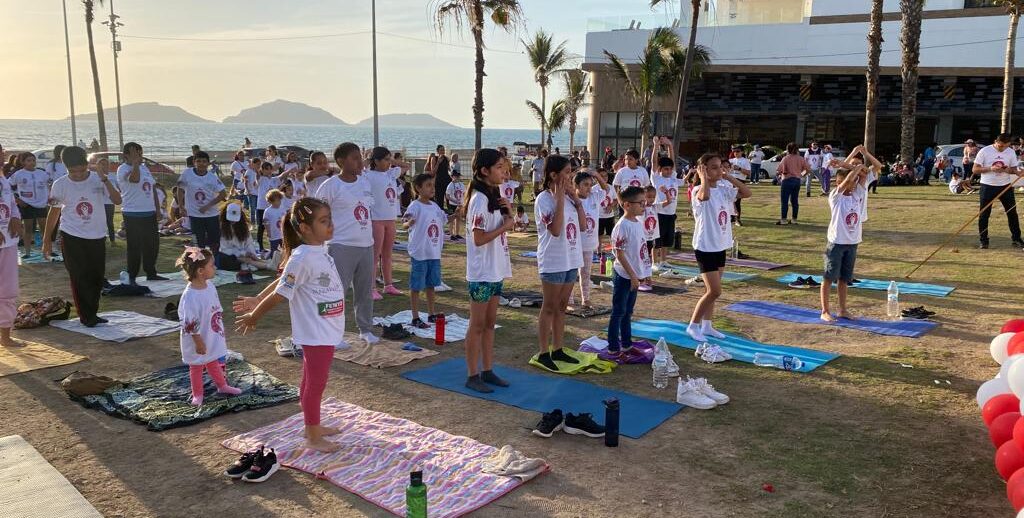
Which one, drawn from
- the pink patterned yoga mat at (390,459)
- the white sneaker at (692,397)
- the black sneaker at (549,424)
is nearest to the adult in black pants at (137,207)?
the pink patterned yoga mat at (390,459)

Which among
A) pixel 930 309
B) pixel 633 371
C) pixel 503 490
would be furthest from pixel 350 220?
pixel 930 309

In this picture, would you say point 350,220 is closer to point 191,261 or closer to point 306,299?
point 191,261

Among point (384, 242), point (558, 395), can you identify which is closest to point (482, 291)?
point (558, 395)

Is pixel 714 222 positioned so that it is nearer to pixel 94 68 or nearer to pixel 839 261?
pixel 839 261

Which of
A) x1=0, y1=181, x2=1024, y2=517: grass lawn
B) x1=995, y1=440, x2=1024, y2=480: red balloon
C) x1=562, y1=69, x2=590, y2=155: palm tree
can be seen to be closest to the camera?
x1=995, y1=440, x2=1024, y2=480: red balloon

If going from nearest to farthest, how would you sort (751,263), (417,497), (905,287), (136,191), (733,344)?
(417,497) < (733,344) < (136,191) < (905,287) < (751,263)

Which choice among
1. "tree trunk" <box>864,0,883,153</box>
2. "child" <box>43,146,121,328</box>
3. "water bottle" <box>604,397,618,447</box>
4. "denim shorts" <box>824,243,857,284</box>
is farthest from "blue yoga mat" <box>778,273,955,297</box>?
"tree trunk" <box>864,0,883,153</box>

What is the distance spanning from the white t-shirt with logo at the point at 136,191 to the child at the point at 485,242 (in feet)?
21.3

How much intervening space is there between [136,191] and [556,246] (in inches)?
270

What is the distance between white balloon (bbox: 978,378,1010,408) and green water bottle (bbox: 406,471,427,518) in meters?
3.90

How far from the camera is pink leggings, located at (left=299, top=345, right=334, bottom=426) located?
4.81m

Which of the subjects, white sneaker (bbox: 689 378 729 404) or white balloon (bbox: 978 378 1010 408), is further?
white sneaker (bbox: 689 378 729 404)

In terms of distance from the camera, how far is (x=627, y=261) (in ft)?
22.4

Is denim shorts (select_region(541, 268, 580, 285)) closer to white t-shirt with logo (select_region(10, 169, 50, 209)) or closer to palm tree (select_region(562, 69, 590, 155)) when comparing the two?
white t-shirt with logo (select_region(10, 169, 50, 209))
